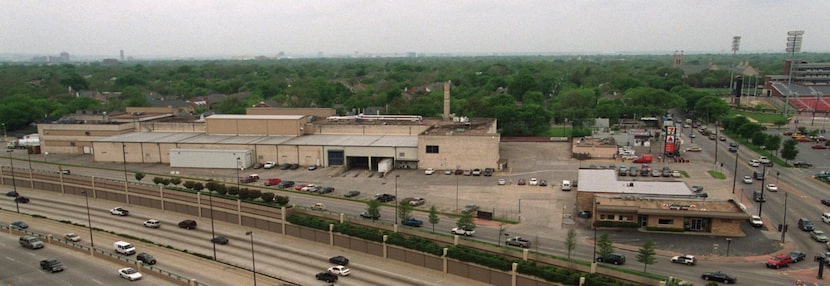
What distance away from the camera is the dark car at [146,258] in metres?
40.6

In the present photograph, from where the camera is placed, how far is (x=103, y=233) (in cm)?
4781

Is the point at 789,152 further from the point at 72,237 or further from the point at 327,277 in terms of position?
the point at 72,237

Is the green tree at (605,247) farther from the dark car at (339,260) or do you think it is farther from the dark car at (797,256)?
the dark car at (339,260)

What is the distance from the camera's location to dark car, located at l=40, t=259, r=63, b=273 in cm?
3915

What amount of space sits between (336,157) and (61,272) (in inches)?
1448

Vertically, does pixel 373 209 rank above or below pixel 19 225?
above

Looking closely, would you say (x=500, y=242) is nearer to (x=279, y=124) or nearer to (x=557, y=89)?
(x=279, y=124)

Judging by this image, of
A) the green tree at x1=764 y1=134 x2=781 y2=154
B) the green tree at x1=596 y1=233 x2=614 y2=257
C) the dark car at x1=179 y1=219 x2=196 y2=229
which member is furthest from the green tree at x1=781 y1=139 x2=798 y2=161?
the dark car at x1=179 y1=219 x2=196 y2=229

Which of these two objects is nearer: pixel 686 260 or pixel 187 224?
pixel 686 260

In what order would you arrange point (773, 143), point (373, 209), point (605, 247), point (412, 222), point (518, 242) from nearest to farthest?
point (605, 247) → point (518, 242) → point (412, 222) → point (373, 209) → point (773, 143)

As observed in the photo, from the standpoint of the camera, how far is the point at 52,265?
39.3 meters

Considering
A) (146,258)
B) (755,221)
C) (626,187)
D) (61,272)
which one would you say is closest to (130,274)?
(146,258)

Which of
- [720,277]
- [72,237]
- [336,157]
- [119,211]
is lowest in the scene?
[119,211]

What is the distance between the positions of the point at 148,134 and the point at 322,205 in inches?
1721
